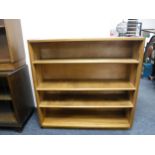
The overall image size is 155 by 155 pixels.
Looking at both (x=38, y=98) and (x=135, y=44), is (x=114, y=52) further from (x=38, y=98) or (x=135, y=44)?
(x=38, y=98)

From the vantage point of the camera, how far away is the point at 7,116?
1.84 m

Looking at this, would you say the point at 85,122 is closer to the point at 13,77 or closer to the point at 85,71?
the point at 85,71

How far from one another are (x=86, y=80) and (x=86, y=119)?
1.74 feet

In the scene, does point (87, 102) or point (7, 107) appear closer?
point (87, 102)

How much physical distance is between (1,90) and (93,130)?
4.23 ft

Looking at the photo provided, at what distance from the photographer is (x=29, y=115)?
204 cm

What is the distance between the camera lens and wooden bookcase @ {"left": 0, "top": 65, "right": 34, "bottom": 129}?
1.58m

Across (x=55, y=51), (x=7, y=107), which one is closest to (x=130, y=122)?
(x=55, y=51)

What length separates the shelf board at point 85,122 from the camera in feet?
5.89

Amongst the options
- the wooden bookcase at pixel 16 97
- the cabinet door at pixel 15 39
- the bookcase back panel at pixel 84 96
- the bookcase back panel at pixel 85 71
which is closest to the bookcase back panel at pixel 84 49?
the bookcase back panel at pixel 85 71

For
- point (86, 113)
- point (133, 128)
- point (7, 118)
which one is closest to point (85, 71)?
point (86, 113)

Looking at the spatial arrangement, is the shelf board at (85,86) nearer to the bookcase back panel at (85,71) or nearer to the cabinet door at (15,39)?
the bookcase back panel at (85,71)

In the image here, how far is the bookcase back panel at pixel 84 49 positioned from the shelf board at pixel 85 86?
0.32m

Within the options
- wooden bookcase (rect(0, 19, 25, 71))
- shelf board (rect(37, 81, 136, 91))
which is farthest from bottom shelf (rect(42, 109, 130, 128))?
wooden bookcase (rect(0, 19, 25, 71))
